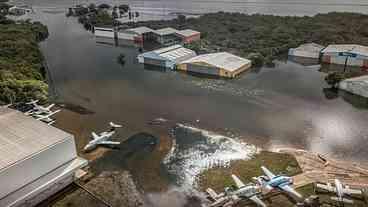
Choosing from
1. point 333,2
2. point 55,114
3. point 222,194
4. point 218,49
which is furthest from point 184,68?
point 333,2

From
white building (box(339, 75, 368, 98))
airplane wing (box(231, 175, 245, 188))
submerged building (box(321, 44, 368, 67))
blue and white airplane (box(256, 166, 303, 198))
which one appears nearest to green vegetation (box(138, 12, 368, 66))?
submerged building (box(321, 44, 368, 67))

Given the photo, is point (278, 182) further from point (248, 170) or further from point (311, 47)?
point (311, 47)

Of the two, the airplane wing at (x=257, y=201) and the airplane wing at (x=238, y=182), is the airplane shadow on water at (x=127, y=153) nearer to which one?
the airplane wing at (x=238, y=182)

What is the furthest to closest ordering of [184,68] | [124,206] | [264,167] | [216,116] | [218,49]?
[218,49], [184,68], [216,116], [264,167], [124,206]

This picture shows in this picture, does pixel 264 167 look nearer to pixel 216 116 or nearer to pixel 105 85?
pixel 216 116

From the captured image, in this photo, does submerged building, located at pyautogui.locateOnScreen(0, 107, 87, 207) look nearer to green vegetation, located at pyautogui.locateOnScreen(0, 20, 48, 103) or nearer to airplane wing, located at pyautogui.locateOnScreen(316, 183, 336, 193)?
green vegetation, located at pyautogui.locateOnScreen(0, 20, 48, 103)

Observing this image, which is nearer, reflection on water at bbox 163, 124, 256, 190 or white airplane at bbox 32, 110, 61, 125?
reflection on water at bbox 163, 124, 256, 190
